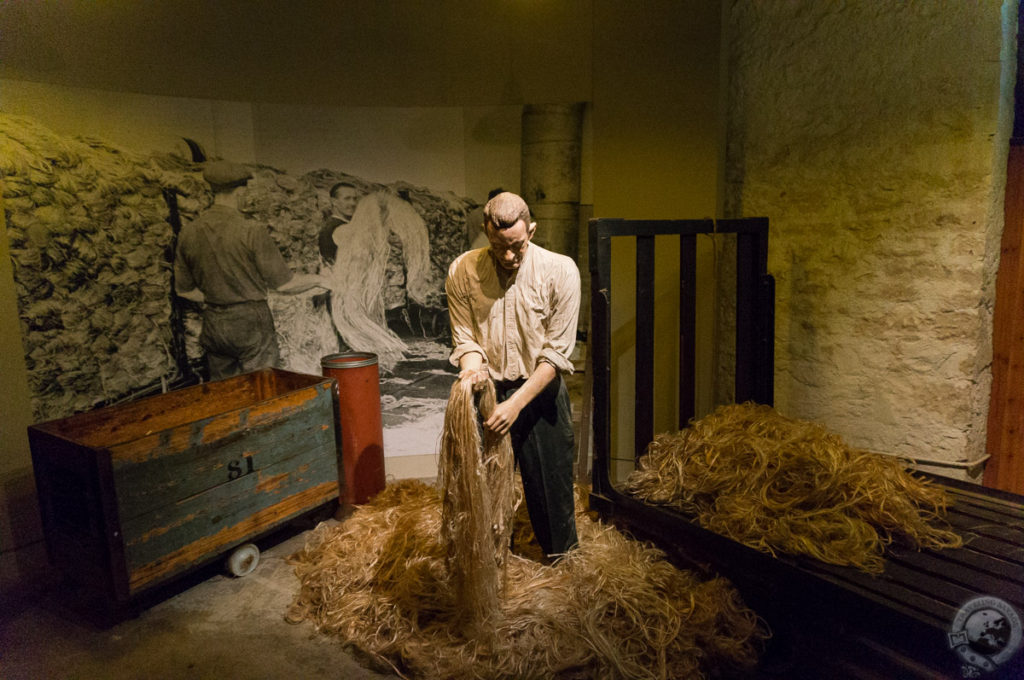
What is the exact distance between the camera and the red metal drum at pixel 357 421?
12.8 feet

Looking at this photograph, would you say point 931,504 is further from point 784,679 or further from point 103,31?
point 103,31

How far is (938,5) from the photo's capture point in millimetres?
3080

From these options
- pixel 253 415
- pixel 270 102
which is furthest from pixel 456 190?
pixel 253 415

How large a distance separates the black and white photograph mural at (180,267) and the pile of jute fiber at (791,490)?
2.16m

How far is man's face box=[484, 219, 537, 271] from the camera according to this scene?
2.45 metres

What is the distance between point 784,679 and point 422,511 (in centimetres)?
201

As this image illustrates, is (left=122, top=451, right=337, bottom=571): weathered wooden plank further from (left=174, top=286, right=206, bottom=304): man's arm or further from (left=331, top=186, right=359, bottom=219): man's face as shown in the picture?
(left=331, top=186, right=359, bottom=219): man's face

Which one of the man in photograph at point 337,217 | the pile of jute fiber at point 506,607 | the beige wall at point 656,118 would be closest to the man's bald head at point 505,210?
the pile of jute fiber at point 506,607

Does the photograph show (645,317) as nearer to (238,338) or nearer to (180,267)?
(238,338)

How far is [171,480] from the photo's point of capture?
9.67 ft

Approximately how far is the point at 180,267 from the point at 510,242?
2626mm

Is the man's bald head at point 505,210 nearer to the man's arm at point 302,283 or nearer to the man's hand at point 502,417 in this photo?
the man's hand at point 502,417

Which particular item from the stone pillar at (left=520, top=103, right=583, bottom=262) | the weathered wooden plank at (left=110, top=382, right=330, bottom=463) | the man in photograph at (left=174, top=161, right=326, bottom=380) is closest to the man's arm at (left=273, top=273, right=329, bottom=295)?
the man in photograph at (left=174, top=161, right=326, bottom=380)

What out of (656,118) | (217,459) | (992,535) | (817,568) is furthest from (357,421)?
(992,535)
